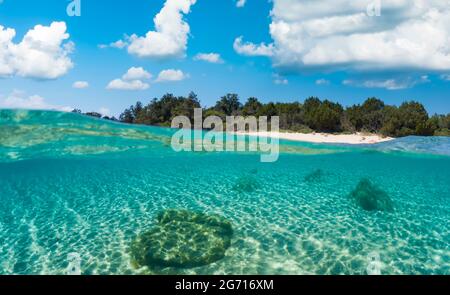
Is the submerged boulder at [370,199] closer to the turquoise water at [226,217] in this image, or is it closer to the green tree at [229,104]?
the turquoise water at [226,217]

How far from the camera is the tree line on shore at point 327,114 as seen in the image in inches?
1284

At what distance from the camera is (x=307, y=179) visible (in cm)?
1862

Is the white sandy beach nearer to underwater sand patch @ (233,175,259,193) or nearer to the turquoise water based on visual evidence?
the turquoise water

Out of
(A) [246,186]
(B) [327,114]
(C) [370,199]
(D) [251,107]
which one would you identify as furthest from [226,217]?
(D) [251,107]

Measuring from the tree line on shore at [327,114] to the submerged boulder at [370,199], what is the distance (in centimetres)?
1510

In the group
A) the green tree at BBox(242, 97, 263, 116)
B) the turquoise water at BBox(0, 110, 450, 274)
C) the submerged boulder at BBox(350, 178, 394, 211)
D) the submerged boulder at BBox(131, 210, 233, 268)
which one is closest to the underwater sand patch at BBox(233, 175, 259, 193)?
the turquoise water at BBox(0, 110, 450, 274)

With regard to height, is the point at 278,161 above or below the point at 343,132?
below

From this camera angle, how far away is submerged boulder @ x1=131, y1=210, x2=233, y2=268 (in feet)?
26.0

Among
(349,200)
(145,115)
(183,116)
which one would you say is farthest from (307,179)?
(145,115)

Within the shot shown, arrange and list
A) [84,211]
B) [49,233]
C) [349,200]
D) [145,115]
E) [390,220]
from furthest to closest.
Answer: [145,115]
[349,200]
[84,211]
[390,220]
[49,233]

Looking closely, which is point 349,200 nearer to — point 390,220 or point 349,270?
point 390,220

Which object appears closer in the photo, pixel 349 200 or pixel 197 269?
pixel 197 269

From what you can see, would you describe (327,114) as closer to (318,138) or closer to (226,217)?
(318,138)

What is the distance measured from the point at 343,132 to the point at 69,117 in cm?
2788
